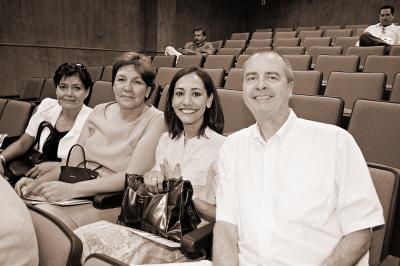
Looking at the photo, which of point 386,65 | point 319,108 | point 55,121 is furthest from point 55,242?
point 386,65

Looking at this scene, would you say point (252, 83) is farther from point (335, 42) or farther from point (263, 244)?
point (335, 42)

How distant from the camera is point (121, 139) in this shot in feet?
Result: 5.09

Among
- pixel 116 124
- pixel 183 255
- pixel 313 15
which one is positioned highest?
pixel 313 15

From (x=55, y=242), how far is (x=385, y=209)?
777 mm

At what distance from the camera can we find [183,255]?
1.06 m

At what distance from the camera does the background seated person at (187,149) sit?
1080 mm

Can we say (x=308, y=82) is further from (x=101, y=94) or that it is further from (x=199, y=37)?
(x=199, y=37)

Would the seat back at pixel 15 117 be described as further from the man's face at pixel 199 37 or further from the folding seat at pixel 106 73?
the man's face at pixel 199 37

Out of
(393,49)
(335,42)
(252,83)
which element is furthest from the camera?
(335,42)

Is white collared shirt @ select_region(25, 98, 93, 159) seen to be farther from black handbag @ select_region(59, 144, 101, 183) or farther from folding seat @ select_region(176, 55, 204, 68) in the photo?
folding seat @ select_region(176, 55, 204, 68)

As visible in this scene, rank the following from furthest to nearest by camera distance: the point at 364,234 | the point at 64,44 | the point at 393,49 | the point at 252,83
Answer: the point at 64,44, the point at 393,49, the point at 252,83, the point at 364,234

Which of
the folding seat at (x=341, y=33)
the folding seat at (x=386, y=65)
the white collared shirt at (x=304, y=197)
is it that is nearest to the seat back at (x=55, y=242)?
the white collared shirt at (x=304, y=197)

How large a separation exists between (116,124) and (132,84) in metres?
0.19

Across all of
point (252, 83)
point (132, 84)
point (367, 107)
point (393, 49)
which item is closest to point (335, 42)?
point (393, 49)
